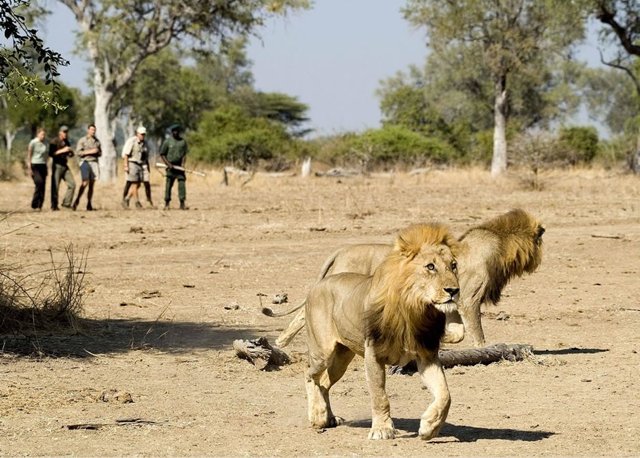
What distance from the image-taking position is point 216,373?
1036 centimetres

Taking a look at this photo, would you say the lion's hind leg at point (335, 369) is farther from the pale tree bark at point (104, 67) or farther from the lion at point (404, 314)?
the pale tree bark at point (104, 67)

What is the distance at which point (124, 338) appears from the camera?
11852 mm

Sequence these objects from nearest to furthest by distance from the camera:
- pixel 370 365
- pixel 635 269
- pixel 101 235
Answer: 1. pixel 370 365
2. pixel 635 269
3. pixel 101 235

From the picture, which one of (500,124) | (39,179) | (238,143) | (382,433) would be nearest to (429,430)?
(382,433)

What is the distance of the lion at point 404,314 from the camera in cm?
733

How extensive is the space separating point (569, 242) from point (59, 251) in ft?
25.6

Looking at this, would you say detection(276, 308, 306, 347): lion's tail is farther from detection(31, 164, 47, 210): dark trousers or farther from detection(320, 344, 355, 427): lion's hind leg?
detection(31, 164, 47, 210): dark trousers

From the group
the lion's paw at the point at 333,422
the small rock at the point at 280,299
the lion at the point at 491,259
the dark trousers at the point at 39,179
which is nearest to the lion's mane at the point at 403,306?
the lion's paw at the point at 333,422

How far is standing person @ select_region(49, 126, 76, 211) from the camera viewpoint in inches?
1047

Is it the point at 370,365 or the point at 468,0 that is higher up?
the point at 468,0

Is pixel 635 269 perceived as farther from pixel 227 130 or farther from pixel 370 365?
pixel 227 130

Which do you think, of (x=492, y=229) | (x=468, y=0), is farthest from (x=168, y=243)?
(x=468, y=0)

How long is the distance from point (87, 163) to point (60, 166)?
564 millimetres

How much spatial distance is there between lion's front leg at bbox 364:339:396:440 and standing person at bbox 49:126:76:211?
19606mm
